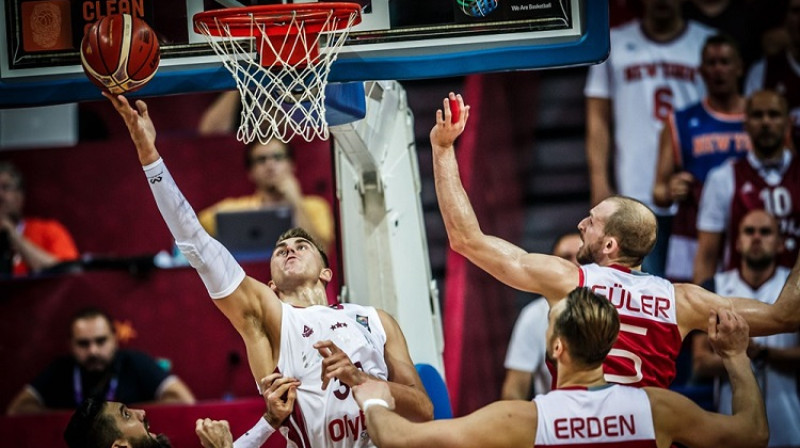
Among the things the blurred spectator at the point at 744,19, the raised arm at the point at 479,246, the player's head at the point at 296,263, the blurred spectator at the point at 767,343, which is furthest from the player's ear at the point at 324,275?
the blurred spectator at the point at 744,19

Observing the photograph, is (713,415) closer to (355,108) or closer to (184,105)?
(355,108)

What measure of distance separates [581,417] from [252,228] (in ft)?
16.0

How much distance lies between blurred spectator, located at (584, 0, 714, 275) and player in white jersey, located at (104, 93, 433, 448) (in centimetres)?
384

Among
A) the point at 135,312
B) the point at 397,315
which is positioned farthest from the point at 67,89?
the point at 135,312

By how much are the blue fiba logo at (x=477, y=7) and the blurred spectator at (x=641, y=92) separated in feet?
11.9

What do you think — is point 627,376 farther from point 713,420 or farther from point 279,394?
point 279,394

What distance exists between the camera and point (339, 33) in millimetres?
6195

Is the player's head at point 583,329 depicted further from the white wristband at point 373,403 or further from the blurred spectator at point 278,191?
the blurred spectator at point 278,191

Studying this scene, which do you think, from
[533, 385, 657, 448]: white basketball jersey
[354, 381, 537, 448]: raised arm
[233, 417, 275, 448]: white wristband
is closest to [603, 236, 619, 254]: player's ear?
[533, 385, 657, 448]: white basketball jersey

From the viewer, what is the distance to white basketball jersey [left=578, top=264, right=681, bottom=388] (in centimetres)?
598

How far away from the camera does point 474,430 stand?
5031mm

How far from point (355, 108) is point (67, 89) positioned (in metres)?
1.46

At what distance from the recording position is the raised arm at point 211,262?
5.85 metres

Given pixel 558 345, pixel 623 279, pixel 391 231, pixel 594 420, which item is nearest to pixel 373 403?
pixel 558 345
